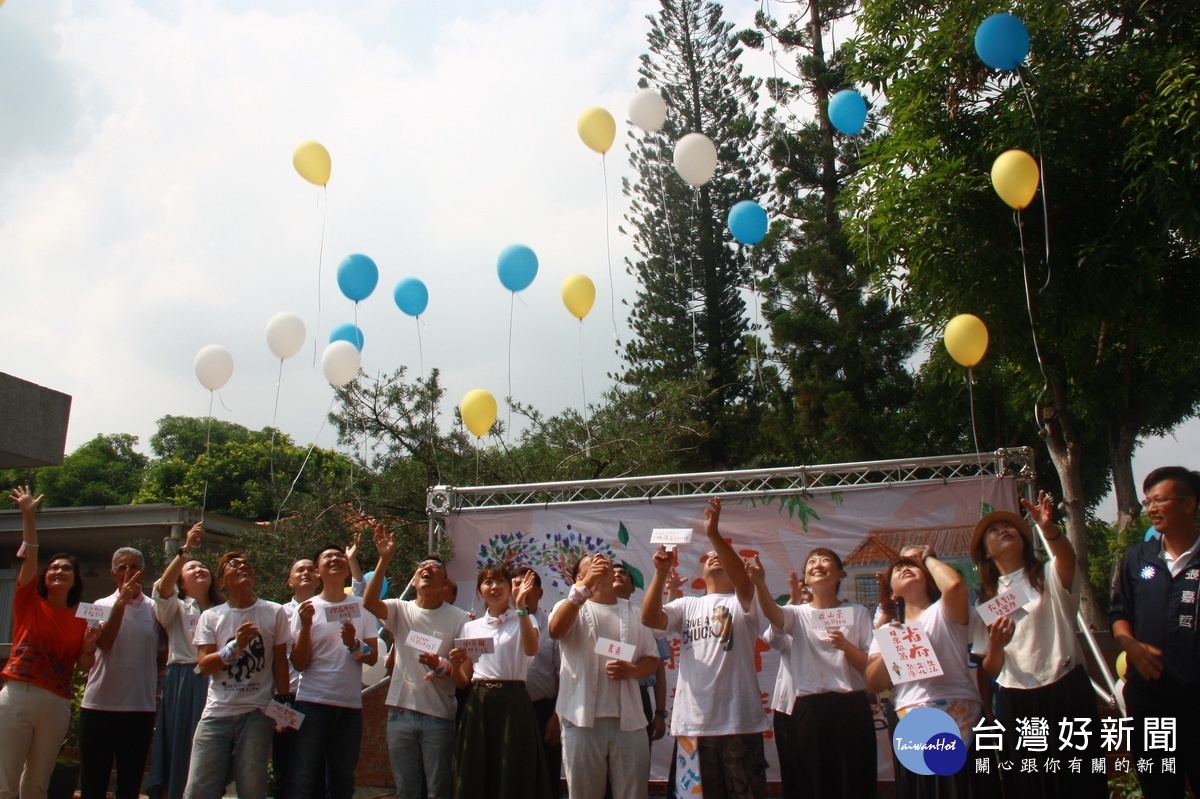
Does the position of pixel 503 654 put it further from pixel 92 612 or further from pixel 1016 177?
pixel 1016 177

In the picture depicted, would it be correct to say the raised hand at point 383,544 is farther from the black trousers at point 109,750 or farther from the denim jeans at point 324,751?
the black trousers at point 109,750

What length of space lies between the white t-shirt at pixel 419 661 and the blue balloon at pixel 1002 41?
4.79m

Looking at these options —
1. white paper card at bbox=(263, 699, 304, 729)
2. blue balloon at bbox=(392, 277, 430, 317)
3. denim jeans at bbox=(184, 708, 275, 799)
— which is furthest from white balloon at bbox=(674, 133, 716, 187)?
denim jeans at bbox=(184, 708, 275, 799)

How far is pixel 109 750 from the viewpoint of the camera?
14.5ft

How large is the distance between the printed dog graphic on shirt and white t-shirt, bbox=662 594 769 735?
1.88 m

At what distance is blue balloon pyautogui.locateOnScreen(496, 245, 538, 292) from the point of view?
23.1 feet

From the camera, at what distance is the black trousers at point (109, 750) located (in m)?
4.39

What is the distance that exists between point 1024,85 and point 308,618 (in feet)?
19.3

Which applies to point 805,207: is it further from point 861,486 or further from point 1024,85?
point 861,486

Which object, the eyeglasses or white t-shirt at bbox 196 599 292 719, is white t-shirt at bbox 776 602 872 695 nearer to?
the eyeglasses

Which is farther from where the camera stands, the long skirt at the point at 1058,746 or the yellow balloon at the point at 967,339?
the yellow balloon at the point at 967,339

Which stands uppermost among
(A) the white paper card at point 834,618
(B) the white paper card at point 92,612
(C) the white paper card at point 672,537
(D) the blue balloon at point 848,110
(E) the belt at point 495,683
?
(D) the blue balloon at point 848,110

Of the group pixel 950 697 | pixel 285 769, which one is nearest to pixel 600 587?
pixel 950 697

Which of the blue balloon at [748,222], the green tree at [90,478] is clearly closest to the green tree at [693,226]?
the blue balloon at [748,222]
